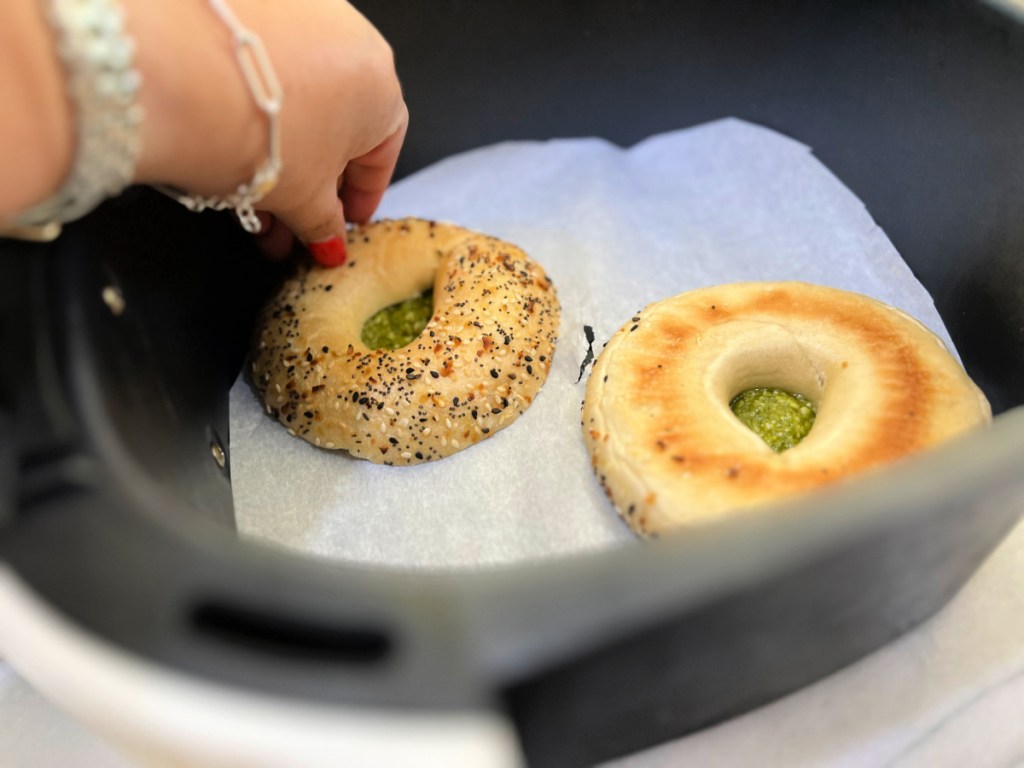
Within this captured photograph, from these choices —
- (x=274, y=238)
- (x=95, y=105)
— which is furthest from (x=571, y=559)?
(x=274, y=238)

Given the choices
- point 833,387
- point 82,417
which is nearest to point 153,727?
point 82,417

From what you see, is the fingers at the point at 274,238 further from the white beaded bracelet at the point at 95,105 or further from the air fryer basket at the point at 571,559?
the white beaded bracelet at the point at 95,105

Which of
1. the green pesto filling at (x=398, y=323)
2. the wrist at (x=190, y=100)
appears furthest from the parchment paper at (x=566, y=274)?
the wrist at (x=190, y=100)

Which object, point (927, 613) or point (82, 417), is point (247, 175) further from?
point (927, 613)

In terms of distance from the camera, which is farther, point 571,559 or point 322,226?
point 322,226

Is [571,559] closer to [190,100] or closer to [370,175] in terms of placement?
[190,100]

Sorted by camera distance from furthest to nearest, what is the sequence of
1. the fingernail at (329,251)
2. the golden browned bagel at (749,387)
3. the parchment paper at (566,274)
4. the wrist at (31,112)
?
the fingernail at (329,251) → the parchment paper at (566,274) → the golden browned bagel at (749,387) → the wrist at (31,112)
